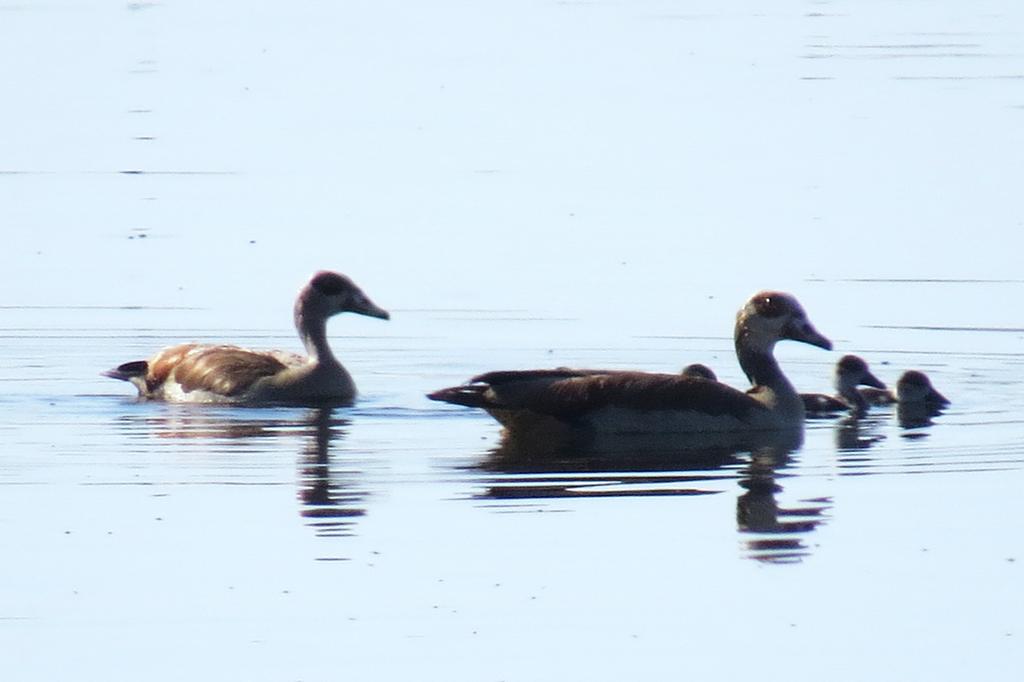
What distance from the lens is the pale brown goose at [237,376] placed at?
17.4m

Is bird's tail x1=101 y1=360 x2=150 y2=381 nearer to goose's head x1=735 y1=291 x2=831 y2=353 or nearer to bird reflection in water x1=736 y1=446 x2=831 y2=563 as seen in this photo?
goose's head x1=735 y1=291 x2=831 y2=353

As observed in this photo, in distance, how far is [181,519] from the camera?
12.6 meters

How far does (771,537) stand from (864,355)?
660cm

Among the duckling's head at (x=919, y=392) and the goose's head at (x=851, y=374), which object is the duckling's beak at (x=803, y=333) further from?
the duckling's head at (x=919, y=392)

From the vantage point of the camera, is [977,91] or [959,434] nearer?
[959,434]

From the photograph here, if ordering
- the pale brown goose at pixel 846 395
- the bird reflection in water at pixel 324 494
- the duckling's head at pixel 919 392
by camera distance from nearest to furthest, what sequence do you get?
the bird reflection in water at pixel 324 494
the duckling's head at pixel 919 392
the pale brown goose at pixel 846 395

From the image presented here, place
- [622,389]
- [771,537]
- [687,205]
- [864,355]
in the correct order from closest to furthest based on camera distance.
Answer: [771,537] → [622,389] → [864,355] → [687,205]

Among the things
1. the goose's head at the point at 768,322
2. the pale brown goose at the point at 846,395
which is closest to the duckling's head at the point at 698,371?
the goose's head at the point at 768,322

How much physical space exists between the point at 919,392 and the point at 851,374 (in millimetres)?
599

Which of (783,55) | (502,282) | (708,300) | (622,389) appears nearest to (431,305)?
(502,282)

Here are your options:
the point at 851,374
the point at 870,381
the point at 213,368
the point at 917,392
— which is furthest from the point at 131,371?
the point at 917,392

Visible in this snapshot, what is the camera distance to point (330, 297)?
18.2 m

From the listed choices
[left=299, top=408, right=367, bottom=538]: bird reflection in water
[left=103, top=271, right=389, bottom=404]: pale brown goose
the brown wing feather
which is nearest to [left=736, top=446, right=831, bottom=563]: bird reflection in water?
[left=299, top=408, right=367, bottom=538]: bird reflection in water

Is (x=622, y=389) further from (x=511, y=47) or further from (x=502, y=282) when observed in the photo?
(x=511, y=47)
